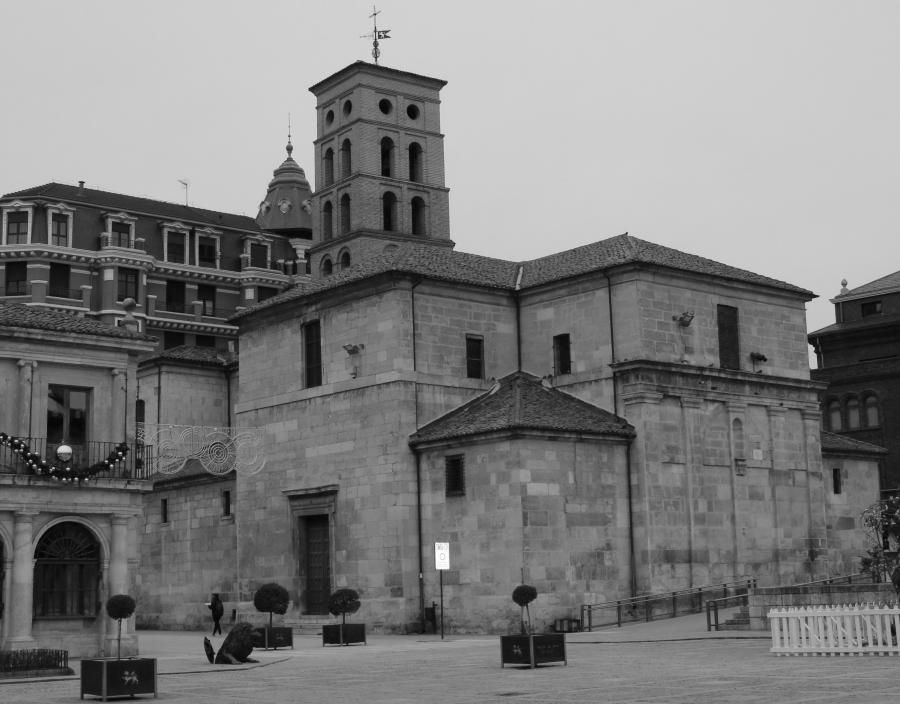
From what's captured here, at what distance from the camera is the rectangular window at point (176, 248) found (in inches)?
3487

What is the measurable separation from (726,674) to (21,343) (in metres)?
20.2

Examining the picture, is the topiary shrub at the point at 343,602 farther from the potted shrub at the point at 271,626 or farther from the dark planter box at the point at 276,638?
the dark planter box at the point at 276,638

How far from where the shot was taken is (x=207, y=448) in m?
44.2

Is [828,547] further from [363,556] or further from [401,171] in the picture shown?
[401,171]

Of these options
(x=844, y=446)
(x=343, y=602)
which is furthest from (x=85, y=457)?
(x=844, y=446)

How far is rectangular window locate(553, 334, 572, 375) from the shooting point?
47.2m

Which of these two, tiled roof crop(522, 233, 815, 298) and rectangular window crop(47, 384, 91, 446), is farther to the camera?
tiled roof crop(522, 233, 815, 298)

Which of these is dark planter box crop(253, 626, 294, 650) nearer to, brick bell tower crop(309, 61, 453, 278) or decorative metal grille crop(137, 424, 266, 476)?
decorative metal grille crop(137, 424, 266, 476)

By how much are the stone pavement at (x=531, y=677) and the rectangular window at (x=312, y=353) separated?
1448 centimetres

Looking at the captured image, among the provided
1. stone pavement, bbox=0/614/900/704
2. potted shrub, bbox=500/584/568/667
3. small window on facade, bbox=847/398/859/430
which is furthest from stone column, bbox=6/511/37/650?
small window on facade, bbox=847/398/859/430

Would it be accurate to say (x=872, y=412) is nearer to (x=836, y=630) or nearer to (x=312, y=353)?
(x=312, y=353)

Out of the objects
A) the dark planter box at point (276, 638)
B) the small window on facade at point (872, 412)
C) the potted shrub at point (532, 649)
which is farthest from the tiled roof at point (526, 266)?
the potted shrub at point (532, 649)

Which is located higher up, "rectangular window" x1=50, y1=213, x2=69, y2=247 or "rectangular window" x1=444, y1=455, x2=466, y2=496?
"rectangular window" x1=50, y1=213, x2=69, y2=247

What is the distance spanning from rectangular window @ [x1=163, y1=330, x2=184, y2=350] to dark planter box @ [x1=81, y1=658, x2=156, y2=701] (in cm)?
6440
